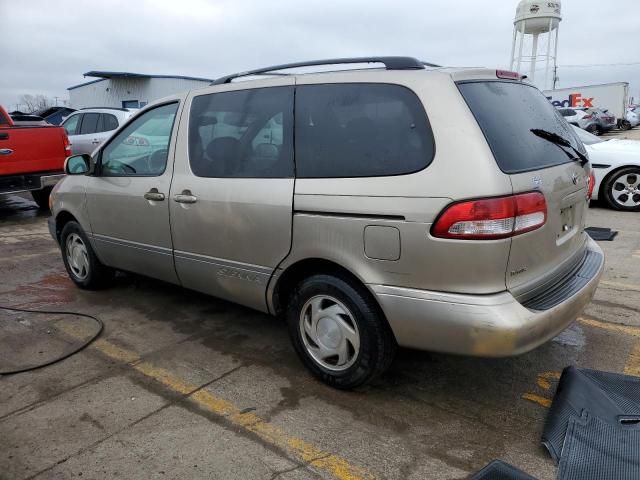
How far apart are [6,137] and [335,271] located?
7.42 m

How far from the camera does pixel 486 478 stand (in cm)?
232

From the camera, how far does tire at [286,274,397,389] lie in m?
2.82

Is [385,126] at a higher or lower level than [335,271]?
higher

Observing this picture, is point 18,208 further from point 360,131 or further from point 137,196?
point 360,131

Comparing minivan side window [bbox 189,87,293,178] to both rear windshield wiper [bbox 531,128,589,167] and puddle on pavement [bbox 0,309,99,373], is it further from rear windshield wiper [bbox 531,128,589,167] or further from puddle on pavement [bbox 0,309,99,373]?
puddle on pavement [bbox 0,309,99,373]

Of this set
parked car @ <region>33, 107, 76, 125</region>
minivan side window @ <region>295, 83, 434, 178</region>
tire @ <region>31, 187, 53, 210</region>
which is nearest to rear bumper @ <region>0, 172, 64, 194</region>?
tire @ <region>31, 187, 53, 210</region>

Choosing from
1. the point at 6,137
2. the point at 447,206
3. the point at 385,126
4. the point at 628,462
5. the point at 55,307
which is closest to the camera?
the point at 628,462

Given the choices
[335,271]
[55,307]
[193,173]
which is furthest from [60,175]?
[335,271]

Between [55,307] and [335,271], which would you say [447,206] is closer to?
[335,271]

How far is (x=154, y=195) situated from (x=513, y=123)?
249 centimetres

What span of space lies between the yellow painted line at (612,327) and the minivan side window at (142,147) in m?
3.42

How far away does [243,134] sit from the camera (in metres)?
3.37

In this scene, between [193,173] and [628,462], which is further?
[193,173]

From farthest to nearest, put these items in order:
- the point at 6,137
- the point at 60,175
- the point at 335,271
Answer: the point at 60,175 → the point at 6,137 → the point at 335,271
